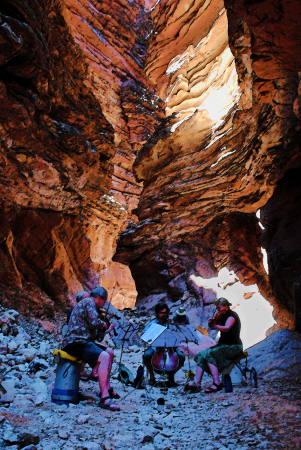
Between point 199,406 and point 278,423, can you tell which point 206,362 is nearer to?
point 199,406

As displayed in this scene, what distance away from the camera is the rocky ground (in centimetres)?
209

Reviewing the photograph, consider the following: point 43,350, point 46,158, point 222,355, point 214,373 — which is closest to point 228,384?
point 214,373

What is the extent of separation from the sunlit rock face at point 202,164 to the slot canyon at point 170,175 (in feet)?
0.24

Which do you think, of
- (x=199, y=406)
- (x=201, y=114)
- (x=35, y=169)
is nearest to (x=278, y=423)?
(x=199, y=406)

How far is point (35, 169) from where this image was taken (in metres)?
7.54

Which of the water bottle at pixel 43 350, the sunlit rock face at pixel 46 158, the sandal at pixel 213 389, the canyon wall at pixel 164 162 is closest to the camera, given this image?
the sandal at pixel 213 389

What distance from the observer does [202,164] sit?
12.9 m

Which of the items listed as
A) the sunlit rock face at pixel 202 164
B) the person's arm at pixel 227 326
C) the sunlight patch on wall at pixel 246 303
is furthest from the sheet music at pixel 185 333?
the sunlight patch on wall at pixel 246 303

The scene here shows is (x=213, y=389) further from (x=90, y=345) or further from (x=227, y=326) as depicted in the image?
(x=90, y=345)

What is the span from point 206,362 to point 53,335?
4.46 meters

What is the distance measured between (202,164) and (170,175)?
2105 mm

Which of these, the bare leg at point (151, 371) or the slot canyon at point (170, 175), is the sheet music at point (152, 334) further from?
the bare leg at point (151, 371)

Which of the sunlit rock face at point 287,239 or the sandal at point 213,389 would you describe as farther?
the sunlit rock face at point 287,239

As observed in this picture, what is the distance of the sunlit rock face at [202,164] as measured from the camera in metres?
10.5
